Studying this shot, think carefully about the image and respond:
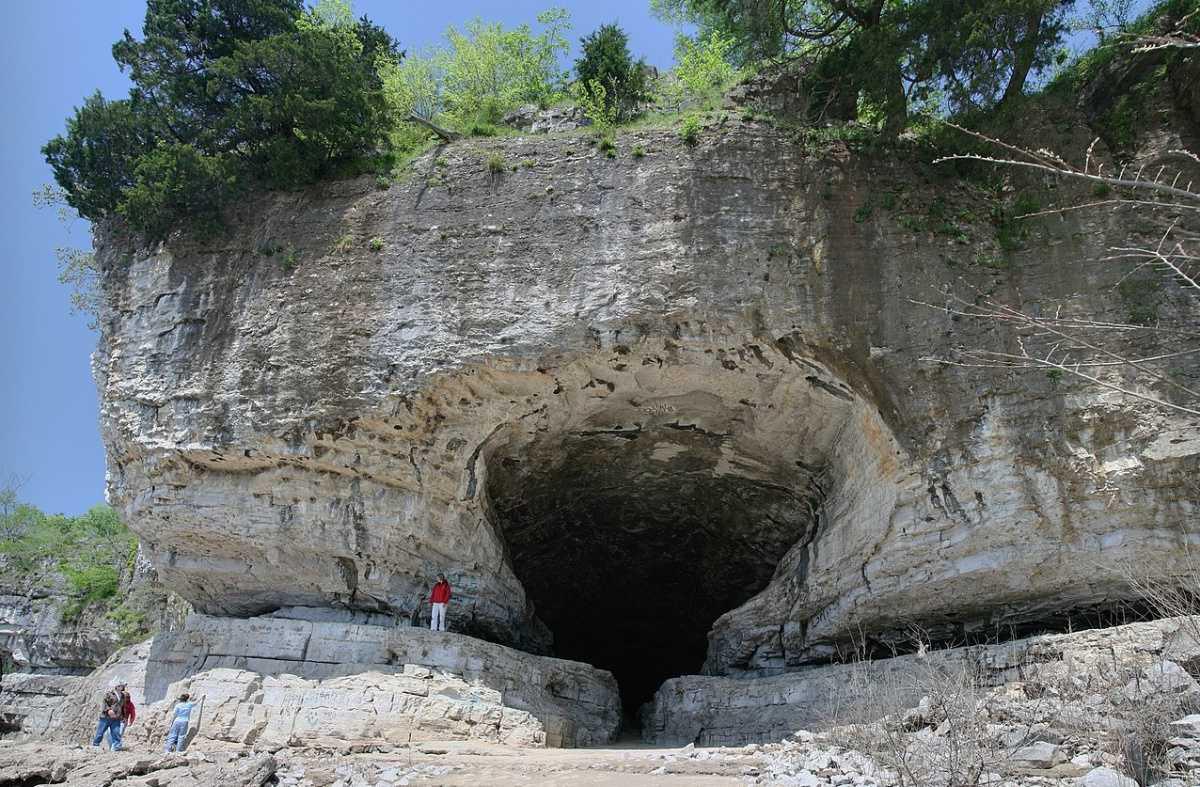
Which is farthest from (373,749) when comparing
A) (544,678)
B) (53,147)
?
(53,147)

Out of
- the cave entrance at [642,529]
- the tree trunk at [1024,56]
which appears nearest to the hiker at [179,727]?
the cave entrance at [642,529]

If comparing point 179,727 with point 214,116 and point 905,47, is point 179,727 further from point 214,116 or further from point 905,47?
point 905,47

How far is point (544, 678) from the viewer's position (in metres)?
12.1

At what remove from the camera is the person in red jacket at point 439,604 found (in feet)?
39.4

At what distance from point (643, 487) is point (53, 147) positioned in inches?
435

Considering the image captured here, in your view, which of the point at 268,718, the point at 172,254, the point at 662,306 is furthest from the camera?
the point at 172,254

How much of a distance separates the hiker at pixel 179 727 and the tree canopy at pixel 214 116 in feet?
23.0

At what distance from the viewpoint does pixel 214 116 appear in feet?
45.4

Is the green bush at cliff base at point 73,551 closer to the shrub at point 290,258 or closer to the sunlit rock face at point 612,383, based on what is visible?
the sunlit rock face at point 612,383

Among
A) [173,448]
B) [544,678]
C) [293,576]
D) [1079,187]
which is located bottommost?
[544,678]

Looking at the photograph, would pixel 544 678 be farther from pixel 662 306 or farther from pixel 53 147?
pixel 53 147

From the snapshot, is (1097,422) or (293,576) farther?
(293,576)

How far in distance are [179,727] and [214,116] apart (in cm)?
935

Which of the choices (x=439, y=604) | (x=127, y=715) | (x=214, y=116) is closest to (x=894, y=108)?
(x=439, y=604)
